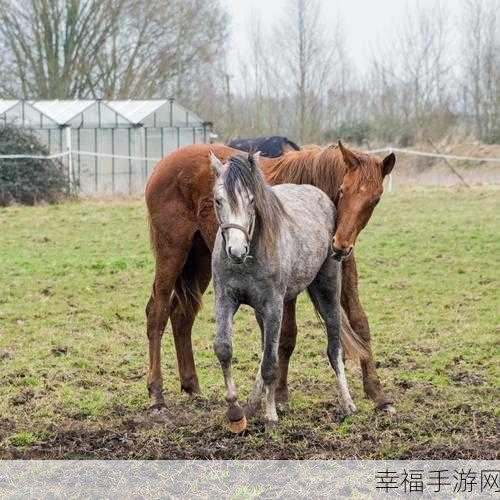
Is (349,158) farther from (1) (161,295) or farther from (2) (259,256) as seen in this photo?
(1) (161,295)

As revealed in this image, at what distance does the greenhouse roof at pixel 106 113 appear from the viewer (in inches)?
1013

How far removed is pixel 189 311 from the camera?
22.3ft

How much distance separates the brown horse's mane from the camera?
577 cm

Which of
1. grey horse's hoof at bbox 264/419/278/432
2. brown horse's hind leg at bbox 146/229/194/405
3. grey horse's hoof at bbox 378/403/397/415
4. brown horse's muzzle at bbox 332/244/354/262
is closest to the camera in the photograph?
grey horse's hoof at bbox 264/419/278/432

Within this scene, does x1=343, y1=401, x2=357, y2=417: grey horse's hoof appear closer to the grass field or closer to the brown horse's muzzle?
the grass field

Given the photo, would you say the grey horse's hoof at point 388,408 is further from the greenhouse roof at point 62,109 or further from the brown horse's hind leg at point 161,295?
the greenhouse roof at point 62,109

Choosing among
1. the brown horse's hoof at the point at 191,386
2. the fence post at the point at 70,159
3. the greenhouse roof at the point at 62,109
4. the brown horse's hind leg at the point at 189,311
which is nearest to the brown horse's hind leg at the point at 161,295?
the brown horse's hind leg at the point at 189,311

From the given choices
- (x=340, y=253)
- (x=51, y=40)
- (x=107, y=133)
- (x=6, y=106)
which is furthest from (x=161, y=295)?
(x=51, y=40)

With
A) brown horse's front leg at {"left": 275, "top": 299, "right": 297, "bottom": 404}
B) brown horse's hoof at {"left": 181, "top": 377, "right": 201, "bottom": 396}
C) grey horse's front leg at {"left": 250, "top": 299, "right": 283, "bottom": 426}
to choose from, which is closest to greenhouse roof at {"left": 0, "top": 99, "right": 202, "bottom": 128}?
brown horse's hoof at {"left": 181, "top": 377, "right": 201, "bottom": 396}

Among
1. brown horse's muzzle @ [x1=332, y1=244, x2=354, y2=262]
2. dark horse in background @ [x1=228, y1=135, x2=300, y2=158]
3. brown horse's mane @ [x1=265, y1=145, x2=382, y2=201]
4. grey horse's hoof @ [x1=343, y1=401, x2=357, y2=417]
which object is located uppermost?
dark horse in background @ [x1=228, y1=135, x2=300, y2=158]

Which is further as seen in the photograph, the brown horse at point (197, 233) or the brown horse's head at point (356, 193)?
the brown horse at point (197, 233)

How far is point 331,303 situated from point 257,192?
1.23m

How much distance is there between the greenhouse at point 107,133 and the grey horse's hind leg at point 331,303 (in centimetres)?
1805

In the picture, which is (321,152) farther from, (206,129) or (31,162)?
(206,129)
